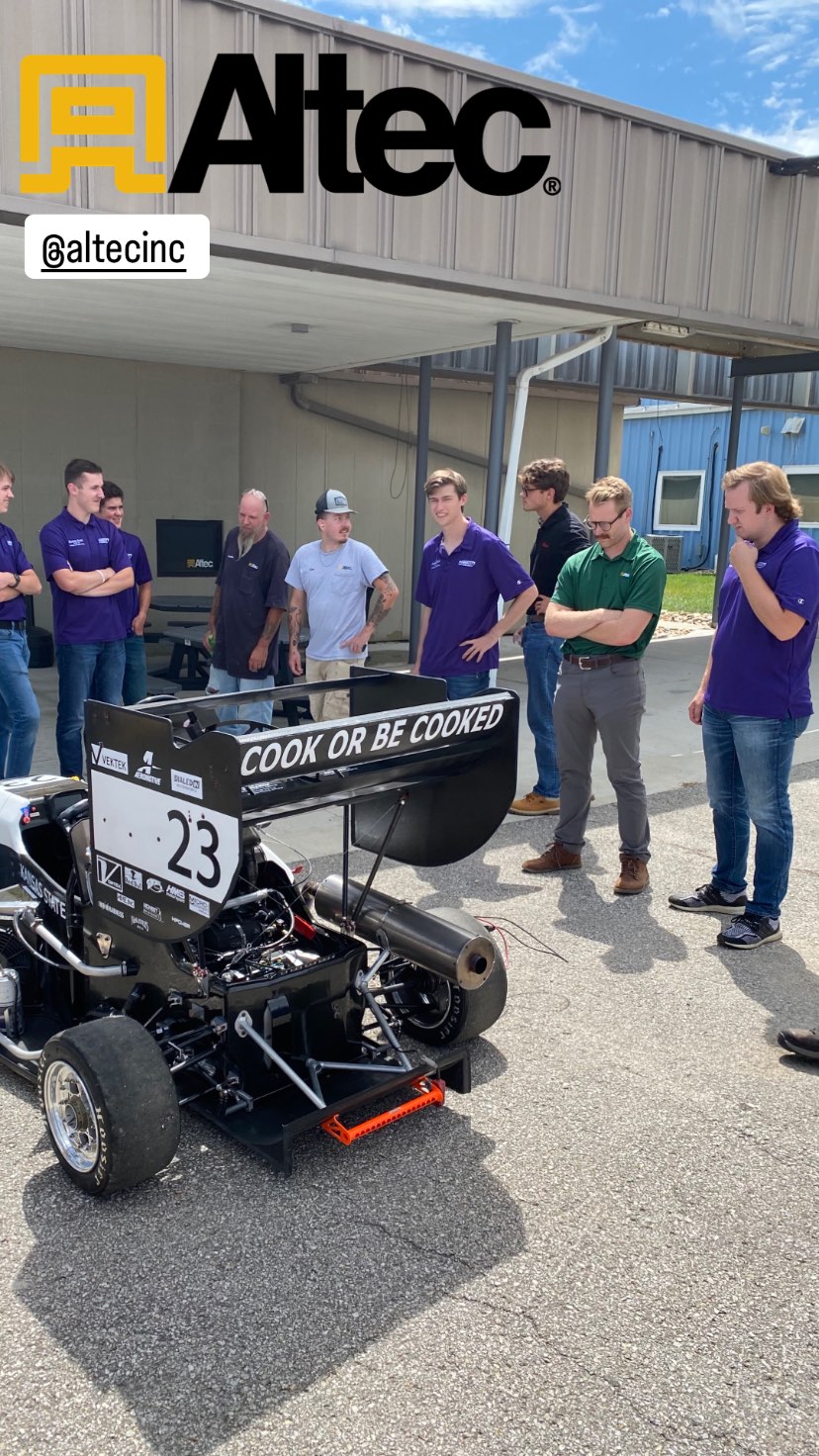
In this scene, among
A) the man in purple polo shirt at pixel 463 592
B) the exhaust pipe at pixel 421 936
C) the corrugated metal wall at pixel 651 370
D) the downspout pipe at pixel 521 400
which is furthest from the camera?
the corrugated metal wall at pixel 651 370

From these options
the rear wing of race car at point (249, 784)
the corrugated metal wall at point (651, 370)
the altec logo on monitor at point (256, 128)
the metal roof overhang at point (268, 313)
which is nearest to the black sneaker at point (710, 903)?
the rear wing of race car at point (249, 784)

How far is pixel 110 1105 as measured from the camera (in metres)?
2.86

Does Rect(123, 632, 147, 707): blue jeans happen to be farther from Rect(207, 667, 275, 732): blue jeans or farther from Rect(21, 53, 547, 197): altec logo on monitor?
Rect(21, 53, 547, 197): altec logo on monitor

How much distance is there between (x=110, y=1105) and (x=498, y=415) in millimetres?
6554

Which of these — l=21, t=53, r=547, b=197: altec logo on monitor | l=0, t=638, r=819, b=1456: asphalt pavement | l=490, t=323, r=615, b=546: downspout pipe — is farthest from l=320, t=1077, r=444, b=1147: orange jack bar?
l=490, t=323, r=615, b=546: downspout pipe

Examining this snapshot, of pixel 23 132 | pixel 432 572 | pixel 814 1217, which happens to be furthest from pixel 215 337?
pixel 814 1217

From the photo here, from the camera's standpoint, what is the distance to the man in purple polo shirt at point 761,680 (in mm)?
4660

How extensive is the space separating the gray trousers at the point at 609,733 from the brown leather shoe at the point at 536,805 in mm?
980

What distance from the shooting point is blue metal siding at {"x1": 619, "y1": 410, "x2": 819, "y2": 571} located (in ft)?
86.6

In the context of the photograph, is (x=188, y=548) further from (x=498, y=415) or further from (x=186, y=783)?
(x=186, y=783)

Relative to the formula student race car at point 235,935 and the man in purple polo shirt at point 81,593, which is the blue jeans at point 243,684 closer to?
the man in purple polo shirt at point 81,593

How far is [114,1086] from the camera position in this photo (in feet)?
9.46

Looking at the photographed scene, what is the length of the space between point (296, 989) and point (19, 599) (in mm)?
3794

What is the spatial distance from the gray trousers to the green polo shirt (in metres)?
0.13
